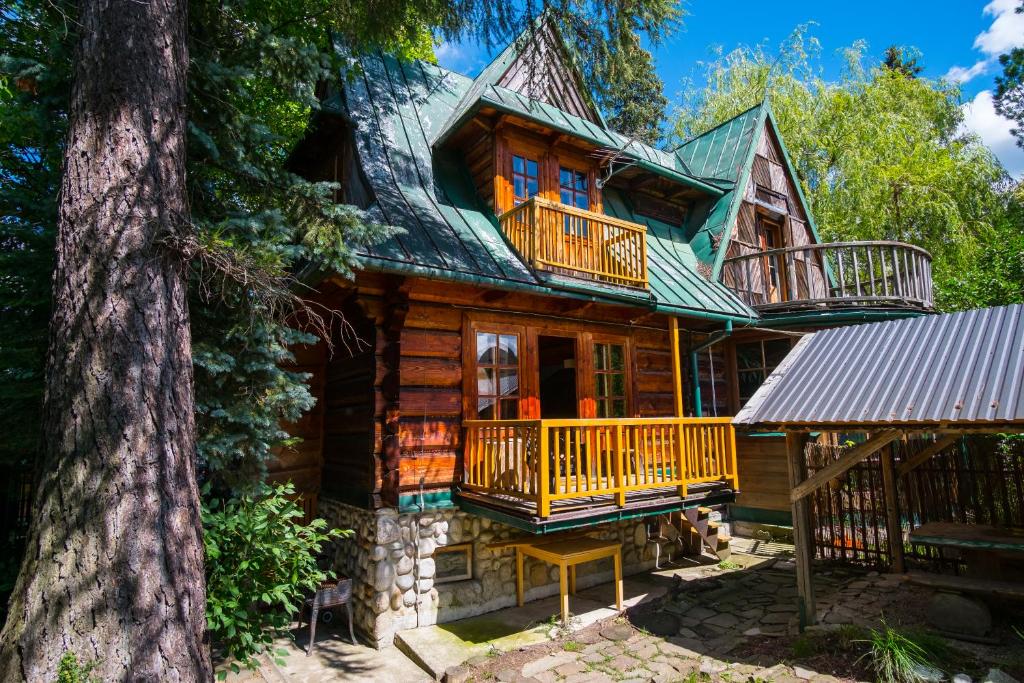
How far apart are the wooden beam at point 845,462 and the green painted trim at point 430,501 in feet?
13.9

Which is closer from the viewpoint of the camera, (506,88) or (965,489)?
(965,489)

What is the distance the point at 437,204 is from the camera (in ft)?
27.8

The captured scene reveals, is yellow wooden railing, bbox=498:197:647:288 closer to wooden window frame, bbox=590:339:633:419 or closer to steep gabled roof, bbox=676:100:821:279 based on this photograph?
wooden window frame, bbox=590:339:633:419

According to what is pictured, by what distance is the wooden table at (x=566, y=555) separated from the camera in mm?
6930

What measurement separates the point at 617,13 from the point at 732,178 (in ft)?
22.8

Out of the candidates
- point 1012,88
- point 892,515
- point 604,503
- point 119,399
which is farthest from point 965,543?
point 1012,88

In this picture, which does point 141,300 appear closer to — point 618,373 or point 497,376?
point 497,376

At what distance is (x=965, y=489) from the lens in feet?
26.7

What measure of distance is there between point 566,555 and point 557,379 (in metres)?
6.38

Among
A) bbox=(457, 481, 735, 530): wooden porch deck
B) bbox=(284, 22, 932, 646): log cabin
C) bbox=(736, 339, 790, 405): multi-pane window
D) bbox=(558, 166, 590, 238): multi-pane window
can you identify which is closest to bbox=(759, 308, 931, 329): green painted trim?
bbox=(284, 22, 932, 646): log cabin

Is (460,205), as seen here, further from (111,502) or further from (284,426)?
(111,502)

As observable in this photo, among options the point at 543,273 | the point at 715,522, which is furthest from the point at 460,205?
the point at 715,522

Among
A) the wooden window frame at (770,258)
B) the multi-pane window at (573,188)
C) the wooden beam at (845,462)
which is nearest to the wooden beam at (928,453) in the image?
the wooden beam at (845,462)

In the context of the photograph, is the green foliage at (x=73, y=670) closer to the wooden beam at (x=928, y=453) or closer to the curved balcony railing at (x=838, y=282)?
the wooden beam at (x=928, y=453)
